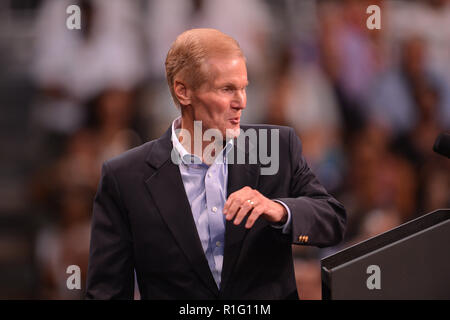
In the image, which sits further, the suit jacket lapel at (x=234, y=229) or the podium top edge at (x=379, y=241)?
the suit jacket lapel at (x=234, y=229)

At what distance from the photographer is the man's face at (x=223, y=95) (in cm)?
128

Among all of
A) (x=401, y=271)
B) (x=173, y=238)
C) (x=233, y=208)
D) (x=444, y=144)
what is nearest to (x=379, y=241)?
(x=401, y=271)

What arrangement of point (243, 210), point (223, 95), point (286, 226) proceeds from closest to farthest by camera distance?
point (243, 210), point (286, 226), point (223, 95)

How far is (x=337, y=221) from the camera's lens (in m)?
1.31

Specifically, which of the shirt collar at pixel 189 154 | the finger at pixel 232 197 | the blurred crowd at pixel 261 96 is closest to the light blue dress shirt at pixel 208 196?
the shirt collar at pixel 189 154

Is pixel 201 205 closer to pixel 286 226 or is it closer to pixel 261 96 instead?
pixel 286 226

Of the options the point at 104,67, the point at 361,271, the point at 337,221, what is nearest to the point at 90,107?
the point at 104,67

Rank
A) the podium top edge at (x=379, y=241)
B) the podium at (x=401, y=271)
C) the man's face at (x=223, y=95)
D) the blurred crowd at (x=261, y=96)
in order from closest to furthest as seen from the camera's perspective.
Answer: the podium at (x=401, y=271), the podium top edge at (x=379, y=241), the man's face at (x=223, y=95), the blurred crowd at (x=261, y=96)

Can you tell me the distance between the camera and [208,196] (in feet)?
4.37

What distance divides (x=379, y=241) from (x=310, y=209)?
0.15 metres

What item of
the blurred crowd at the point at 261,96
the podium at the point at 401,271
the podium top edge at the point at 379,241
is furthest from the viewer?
the blurred crowd at the point at 261,96

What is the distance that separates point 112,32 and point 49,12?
1.00 ft

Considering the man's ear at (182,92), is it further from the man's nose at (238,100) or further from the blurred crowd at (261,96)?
the blurred crowd at (261,96)
